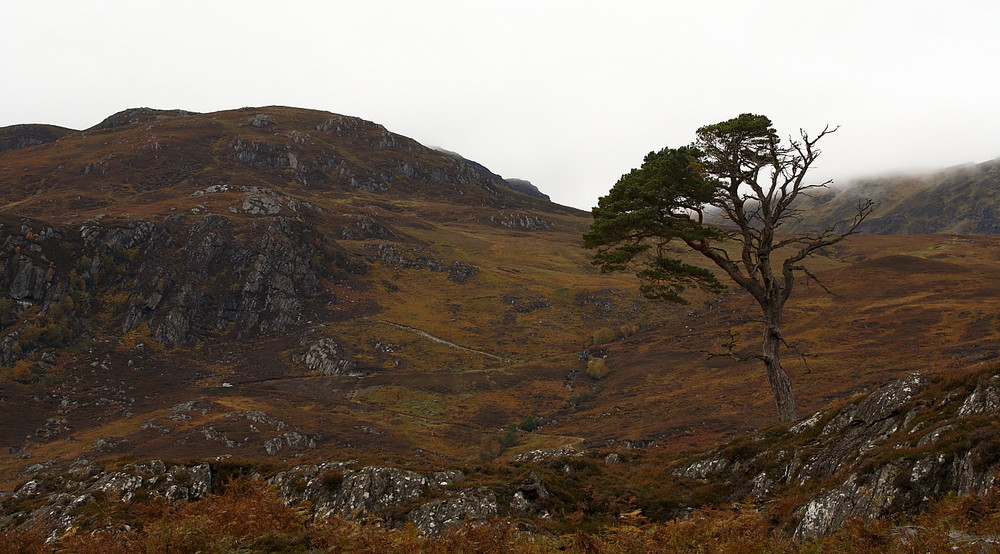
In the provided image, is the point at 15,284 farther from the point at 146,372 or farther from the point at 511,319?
the point at 511,319

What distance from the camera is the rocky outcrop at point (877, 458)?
11.5 metres

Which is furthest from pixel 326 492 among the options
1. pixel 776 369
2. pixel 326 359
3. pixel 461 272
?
pixel 461 272

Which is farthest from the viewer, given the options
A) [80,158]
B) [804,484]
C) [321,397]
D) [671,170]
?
[80,158]

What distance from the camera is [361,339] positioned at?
9950 centimetres

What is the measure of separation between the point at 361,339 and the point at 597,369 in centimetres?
4255

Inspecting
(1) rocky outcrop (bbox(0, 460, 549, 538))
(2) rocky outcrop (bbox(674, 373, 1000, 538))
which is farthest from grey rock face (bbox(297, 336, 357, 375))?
(2) rocky outcrop (bbox(674, 373, 1000, 538))

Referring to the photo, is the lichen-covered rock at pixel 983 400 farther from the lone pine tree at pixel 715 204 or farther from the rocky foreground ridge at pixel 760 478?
the lone pine tree at pixel 715 204

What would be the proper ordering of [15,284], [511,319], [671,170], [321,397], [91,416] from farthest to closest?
[511,319] < [15,284] < [321,397] < [91,416] < [671,170]

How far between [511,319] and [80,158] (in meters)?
158

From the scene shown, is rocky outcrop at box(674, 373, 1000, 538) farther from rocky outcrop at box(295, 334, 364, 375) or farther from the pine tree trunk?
rocky outcrop at box(295, 334, 364, 375)

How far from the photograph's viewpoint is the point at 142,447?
5659cm

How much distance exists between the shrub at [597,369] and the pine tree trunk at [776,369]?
5981cm

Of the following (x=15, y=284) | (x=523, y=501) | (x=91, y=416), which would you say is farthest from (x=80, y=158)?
(x=523, y=501)

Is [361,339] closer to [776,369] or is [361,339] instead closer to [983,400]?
[776,369]
